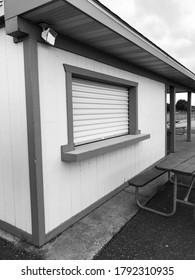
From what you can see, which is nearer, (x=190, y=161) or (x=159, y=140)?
(x=190, y=161)

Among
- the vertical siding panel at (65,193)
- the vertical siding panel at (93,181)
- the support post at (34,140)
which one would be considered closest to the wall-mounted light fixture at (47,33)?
the support post at (34,140)

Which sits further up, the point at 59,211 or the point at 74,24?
the point at 74,24

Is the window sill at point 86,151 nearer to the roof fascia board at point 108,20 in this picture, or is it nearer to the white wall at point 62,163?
the white wall at point 62,163

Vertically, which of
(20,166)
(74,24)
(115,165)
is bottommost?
(115,165)

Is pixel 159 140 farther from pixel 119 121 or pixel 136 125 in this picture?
pixel 119 121

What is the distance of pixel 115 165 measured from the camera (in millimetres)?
3688

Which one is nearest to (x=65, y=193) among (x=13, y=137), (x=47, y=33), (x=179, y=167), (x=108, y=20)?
(x=13, y=137)

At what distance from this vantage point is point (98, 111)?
11.0 ft

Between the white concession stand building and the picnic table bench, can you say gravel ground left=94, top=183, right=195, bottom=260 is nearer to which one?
the picnic table bench

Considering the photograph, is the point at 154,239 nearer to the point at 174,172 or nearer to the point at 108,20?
the point at 174,172

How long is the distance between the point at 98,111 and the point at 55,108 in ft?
3.55

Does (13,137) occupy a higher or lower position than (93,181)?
higher

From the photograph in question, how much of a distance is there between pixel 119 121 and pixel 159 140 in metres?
2.19
